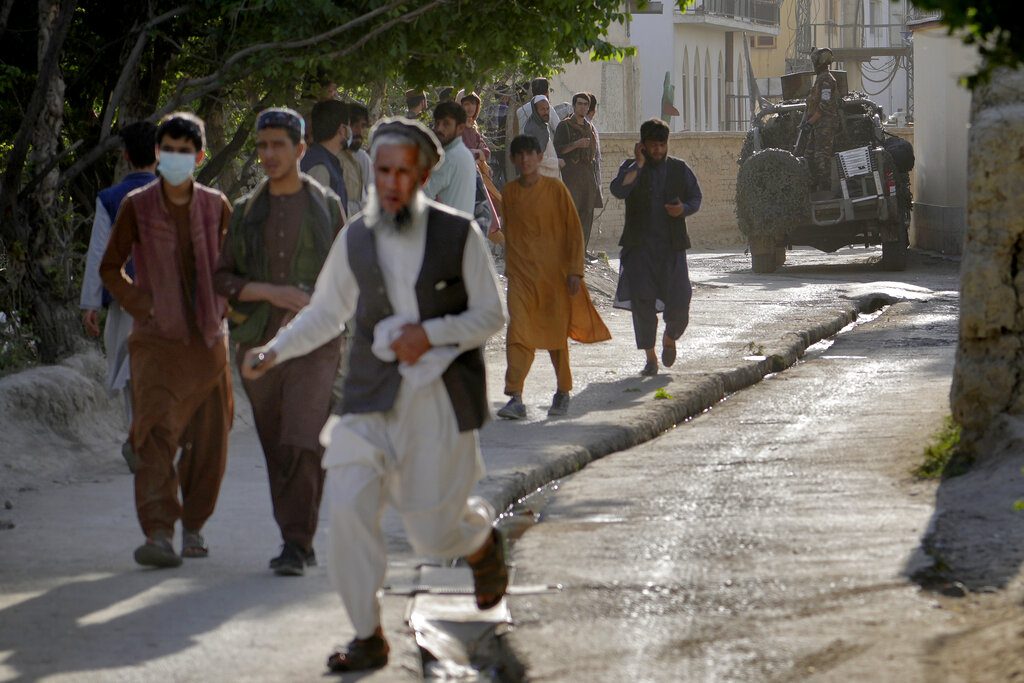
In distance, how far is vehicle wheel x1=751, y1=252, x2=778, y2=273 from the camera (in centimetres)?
2119

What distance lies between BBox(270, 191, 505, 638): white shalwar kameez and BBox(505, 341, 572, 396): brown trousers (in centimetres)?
490

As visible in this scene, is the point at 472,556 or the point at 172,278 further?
the point at 172,278

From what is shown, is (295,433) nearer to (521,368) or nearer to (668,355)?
(521,368)

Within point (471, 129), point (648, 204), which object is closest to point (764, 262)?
point (471, 129)

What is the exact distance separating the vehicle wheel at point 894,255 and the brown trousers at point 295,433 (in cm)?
1564

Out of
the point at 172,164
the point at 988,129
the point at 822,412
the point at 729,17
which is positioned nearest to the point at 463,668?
the point at 172,164

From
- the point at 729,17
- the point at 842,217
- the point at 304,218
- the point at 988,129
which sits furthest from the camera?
the point at 729,17

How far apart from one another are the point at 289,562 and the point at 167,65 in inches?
231

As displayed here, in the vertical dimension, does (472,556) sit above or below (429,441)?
below

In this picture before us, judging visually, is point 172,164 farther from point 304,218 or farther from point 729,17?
point 729,17

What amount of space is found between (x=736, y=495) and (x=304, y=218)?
2399 millimetres

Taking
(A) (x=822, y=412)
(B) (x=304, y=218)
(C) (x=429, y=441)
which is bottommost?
(A) (x=822, y=412)

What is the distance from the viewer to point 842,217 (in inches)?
808

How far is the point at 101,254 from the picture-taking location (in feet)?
24.1
